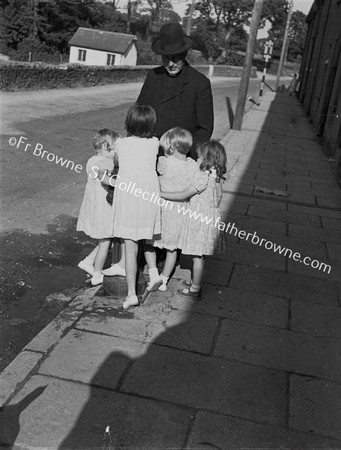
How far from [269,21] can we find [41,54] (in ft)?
184

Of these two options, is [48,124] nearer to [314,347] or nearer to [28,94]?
[28,94]

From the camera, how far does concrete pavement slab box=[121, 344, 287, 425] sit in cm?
294

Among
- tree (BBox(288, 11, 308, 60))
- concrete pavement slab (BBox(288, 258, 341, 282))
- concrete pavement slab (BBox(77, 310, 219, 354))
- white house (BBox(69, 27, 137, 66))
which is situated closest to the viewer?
concrete pavement slab (BBox(77, 310, 219, 354))

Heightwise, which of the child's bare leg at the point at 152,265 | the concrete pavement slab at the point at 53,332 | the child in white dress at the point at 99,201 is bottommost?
the concrete pavement slab at the point at 53,332

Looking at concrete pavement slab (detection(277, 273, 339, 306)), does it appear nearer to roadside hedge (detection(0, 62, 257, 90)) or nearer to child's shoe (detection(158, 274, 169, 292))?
child's shoe (detection(158, 274, 169, 292))

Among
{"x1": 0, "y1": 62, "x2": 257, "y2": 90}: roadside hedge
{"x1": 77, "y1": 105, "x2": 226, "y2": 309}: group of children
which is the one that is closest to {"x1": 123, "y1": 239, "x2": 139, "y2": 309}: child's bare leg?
{"x1": 77, "y1": 105, "x2": 226, "y2": 309}: group of children

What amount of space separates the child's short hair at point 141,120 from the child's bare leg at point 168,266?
105cm

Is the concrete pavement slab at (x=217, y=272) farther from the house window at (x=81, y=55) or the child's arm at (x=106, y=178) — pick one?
the house window at (x=81, y=55)

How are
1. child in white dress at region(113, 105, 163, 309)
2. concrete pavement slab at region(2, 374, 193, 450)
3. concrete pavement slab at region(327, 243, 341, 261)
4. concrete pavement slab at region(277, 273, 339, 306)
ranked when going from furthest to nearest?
concrete pavement slab at region(327, 243, 341, 261) < concrete pavement slab at region(277, 273, 339, 306) < child in white dress at region(113, 105, 163, 309) < concrete pavement slab at region(2, 374, 193, 450)

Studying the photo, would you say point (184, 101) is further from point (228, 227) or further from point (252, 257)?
point (228, 227)

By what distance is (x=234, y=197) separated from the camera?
775 cm

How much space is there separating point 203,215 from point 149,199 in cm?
50

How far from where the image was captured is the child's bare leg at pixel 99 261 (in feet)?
14.4

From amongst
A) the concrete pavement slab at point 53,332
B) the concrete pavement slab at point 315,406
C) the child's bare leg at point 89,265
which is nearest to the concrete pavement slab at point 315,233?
the child's bare leg at point 89,265
